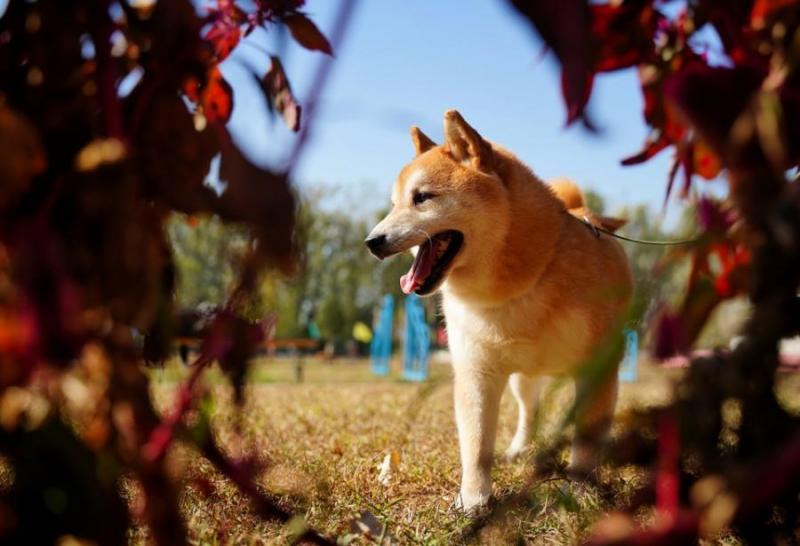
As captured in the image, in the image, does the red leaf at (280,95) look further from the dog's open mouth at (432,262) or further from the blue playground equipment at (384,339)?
the blue playground equipment at (384,339)

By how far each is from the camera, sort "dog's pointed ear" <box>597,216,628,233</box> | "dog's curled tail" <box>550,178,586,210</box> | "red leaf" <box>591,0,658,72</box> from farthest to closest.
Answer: "dog's curled tail" <box>550,178,586,210</box>
"dog's pointed ear" <box>597,216,628,233</box>
"red leaf" <box>591,0,658,72</box>

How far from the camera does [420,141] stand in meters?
3.06

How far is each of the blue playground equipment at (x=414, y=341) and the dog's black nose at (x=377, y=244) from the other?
22.6ft

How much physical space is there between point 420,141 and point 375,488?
1.55 m

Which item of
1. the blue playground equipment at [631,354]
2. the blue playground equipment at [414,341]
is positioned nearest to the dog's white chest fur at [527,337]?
the blue playground equipment at [631,354]

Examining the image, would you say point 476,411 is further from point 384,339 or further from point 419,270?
point 384,339

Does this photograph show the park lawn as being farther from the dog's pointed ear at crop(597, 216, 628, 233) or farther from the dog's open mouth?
the dog's pointed ear at crop(597, 216, 628, 233)

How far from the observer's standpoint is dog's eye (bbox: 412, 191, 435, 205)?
9.04 ft

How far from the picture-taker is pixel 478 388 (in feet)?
7.96

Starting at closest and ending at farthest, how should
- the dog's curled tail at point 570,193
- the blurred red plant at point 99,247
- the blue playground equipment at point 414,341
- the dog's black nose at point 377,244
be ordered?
the blurred red plant at point 99,247 → the dog's black nose at point 377,244 → the dog's curled tail at point 570,193 → the blue playground equipment at point 414,341

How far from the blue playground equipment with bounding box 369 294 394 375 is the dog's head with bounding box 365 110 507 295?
368 inches

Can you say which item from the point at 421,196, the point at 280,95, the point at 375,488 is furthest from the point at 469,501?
the point at 280,95

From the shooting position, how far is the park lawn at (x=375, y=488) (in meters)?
1.04

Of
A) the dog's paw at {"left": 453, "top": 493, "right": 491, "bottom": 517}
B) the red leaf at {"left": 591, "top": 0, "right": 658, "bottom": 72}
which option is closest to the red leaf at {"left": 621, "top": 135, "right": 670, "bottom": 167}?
the red leaf at {"left": 591, "top": 0, "right": 658, "bottom": 72}
